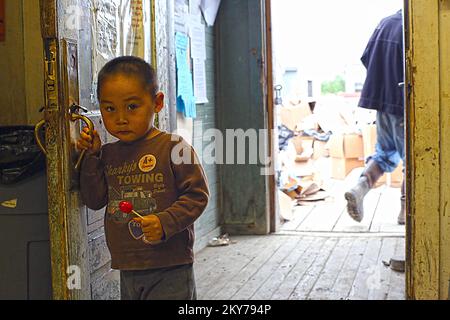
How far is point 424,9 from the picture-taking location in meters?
2.69

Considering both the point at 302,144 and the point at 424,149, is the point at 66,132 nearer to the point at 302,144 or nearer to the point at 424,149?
the point at 424,149

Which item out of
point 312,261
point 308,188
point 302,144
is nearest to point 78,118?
point 312,261

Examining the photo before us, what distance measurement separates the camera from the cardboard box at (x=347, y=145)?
764 centimetres

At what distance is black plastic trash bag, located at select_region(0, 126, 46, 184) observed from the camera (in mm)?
2558

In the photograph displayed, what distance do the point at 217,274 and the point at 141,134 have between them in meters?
1.97

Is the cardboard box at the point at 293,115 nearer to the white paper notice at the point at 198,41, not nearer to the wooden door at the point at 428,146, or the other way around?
the white paper notice at the point at 198,41

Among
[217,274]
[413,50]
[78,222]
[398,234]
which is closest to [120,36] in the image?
[78,222]

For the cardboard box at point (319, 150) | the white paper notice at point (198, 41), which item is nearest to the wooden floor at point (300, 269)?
the white paper notice at point (198, 41)

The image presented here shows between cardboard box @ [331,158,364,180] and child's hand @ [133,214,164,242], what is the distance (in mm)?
5850

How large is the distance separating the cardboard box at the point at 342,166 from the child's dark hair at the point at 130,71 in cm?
572

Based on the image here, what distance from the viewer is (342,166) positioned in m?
7.82

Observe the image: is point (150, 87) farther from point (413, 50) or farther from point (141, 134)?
point (413, 50)

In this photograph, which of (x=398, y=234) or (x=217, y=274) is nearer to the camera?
(x=217, y=274)

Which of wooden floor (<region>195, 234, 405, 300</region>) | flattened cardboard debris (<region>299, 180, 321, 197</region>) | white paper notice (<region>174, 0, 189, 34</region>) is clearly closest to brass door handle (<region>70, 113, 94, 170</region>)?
wooden floor (<region>195, 234, 405, 300</region>)
